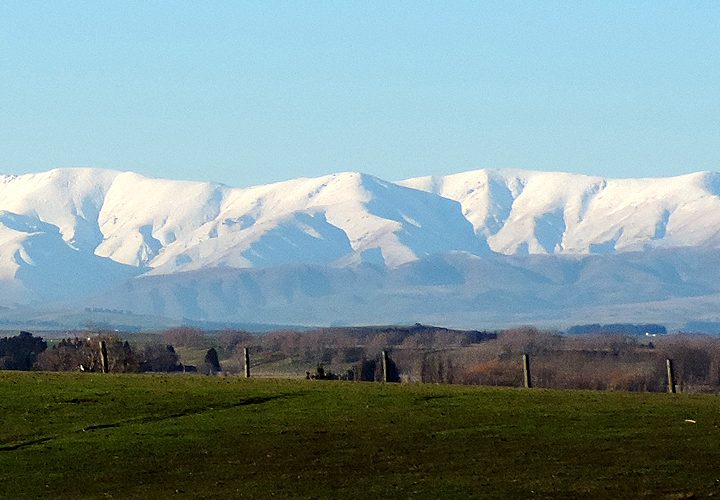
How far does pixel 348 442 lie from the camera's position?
3944cm

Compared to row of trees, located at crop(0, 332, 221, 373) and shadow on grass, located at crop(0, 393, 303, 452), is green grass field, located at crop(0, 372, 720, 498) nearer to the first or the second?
shadow on grass, located at crop(0, 393, 303, 452)

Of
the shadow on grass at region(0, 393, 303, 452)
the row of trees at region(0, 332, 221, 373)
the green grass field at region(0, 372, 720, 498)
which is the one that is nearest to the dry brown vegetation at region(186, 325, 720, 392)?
the row of trees at region(0, 332, 221, 373)

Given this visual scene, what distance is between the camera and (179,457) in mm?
38344

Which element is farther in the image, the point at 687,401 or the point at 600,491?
the point at 687,401

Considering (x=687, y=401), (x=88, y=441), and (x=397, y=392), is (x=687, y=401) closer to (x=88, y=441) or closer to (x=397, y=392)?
(x=397, y=392)

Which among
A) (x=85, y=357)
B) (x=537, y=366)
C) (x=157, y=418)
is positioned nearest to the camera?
(x=157, y=418)

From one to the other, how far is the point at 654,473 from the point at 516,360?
340 feet

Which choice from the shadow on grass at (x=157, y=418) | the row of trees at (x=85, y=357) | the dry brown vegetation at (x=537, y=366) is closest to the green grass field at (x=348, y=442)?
the shadow on grass at (x=157, y=418)

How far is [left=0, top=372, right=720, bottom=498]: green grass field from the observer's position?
112 feet

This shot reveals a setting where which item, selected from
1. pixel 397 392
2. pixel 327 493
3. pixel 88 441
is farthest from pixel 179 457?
pixel 397 392

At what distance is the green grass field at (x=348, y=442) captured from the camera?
34125 millimetres

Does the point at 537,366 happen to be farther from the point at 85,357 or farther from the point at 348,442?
the point at 348,442

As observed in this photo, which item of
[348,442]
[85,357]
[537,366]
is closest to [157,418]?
[348,442]

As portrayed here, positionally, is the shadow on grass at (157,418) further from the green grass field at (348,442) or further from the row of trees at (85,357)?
the row of trees at (85,357)
